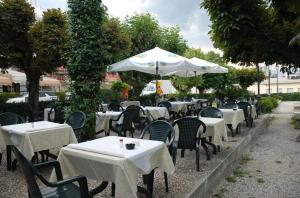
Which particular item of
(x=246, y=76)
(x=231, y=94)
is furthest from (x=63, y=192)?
(x=246, y=76)

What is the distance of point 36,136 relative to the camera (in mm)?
5387

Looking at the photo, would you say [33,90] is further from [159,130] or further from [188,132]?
[159,130]

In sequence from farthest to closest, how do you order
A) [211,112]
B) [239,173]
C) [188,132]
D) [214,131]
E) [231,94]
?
[231,94]
[211,112]
[214,131]
[239,173]
[188,132]

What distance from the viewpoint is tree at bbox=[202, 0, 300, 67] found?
31.4ft

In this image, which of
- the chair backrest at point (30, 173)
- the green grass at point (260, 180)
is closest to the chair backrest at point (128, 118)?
the green grass at point (260, 180)

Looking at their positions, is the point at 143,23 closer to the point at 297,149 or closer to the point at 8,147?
the point at 297,149

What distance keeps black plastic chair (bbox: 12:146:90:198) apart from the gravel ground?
1294mm

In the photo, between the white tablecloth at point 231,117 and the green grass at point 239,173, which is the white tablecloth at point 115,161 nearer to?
the green grass at point 239,173

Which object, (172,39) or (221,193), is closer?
(221,193)

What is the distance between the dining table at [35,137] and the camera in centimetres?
524

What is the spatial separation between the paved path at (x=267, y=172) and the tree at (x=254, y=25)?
3.30 m

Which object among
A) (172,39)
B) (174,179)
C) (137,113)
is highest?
(172,39)

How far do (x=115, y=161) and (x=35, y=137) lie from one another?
2.48 metres

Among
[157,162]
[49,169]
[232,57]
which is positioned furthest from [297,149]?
[49,169]
